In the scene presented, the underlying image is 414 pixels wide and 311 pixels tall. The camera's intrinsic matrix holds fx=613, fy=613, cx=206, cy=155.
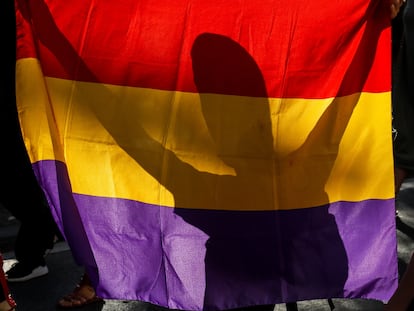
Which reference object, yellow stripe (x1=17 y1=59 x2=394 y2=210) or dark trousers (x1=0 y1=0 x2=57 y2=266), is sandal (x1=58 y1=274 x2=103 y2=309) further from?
yellow stripe (x1=17 y1=59 x2=394 y2=210)

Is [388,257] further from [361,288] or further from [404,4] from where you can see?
[404,4]

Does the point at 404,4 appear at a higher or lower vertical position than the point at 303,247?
higher

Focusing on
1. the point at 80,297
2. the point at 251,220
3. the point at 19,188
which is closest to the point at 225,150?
the point at 251,220

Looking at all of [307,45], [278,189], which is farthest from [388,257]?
[307,45]

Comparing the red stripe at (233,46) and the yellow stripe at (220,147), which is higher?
the red stripe at (233,46)

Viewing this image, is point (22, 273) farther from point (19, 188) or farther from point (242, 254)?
point (242, 254)

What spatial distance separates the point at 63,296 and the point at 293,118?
162 cm

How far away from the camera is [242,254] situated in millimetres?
2449

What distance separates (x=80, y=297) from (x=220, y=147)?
4.08 ft

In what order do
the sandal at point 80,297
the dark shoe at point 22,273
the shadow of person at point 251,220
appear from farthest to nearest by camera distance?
1. the dark shoe at point 22,273
2. the sandal at point 80,297
3. the shadow of person at point 251,220

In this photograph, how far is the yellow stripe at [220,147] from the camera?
8.04 ft

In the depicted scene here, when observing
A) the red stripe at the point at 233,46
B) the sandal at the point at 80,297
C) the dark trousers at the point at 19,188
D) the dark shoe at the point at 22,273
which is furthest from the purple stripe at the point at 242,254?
the dark shoe at the point at 22,273

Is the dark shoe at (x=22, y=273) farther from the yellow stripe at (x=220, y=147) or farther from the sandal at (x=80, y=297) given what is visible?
the yellow stripe at (x=220, y=147)

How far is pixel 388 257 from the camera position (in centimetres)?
247
